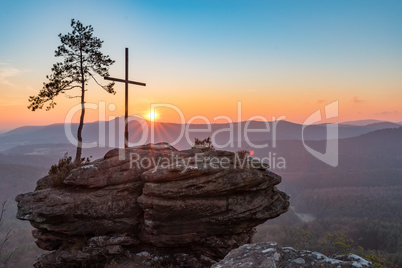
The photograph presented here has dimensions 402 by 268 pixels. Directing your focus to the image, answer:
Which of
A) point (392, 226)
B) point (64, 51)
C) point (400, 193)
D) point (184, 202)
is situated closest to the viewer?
point (184, 202)

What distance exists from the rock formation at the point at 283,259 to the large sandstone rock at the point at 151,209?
6.74 m

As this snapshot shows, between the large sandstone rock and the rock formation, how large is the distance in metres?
6.74

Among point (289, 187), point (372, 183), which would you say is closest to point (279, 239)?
point (289, 187)

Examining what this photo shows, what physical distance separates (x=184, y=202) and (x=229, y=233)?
3.94m

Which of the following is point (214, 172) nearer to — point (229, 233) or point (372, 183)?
point (229, 233)

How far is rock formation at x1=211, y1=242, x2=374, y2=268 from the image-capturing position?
6.81 meters

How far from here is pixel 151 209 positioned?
14484 mm

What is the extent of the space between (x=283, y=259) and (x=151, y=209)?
360 inches

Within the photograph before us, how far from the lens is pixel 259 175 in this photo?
49.7ft

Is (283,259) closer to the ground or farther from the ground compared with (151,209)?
farther from the ground

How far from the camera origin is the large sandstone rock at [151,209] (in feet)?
47.3

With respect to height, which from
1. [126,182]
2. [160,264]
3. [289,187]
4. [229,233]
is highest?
[126,182]

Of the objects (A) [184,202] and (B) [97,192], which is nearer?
(A) [184,202]

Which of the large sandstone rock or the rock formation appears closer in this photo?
the rock formation
